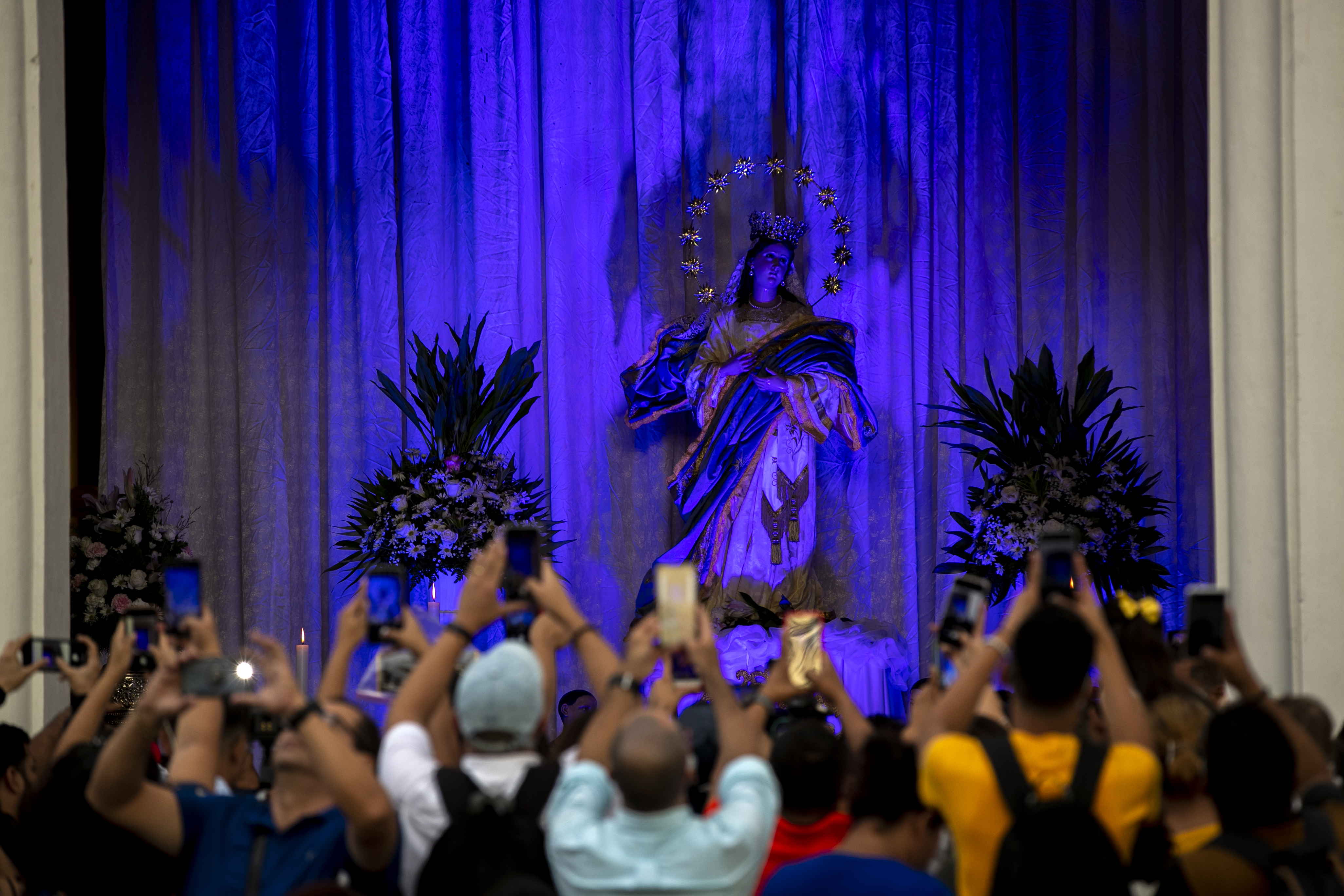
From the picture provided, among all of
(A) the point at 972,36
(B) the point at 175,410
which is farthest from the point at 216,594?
(A) the point at 972,36

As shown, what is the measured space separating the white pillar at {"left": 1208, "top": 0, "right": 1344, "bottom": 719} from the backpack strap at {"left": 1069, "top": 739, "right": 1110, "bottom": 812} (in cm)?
230

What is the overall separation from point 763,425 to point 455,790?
4.90 meters

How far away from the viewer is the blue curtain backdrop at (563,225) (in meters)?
7.93

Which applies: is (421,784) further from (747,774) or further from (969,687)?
(969,687)

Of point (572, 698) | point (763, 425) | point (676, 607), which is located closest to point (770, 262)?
point (763, 425)

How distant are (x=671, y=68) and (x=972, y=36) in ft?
5.61

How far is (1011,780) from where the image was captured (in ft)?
7.97

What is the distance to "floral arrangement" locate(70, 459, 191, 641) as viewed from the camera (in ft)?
22.0

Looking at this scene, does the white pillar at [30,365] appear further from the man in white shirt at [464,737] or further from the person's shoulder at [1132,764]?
the person's shoulder at [1132,764]

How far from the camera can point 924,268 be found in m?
7.93

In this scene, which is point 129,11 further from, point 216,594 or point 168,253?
point 216,594

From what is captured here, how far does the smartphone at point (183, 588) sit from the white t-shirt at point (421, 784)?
615 millimetres

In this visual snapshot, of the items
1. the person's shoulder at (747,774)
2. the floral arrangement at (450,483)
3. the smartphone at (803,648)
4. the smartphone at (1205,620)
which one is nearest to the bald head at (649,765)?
the person's shoulder at (747,774)

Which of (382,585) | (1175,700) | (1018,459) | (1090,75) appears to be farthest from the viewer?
(1090,75)
